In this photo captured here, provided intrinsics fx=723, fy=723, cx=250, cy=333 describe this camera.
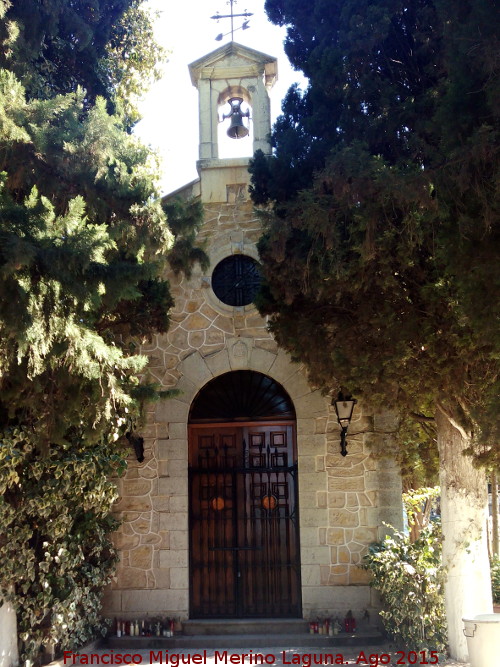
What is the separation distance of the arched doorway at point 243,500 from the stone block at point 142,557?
21.4 inches

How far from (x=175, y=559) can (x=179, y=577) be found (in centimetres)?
22

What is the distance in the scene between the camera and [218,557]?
9242 millimetres

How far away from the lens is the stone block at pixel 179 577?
8.94 m

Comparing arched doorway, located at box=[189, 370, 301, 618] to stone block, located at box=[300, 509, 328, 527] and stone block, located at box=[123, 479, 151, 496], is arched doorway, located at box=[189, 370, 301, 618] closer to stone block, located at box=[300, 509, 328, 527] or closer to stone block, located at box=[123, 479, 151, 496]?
stone block, located at box=[300, 509, 328, 527]

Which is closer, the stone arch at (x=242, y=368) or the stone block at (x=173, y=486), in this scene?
the stone block at (x=173, y=486)

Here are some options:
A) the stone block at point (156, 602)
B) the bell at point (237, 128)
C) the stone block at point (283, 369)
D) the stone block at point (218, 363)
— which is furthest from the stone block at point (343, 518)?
the bell at point (237, 128)

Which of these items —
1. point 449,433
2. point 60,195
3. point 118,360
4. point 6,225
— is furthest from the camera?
point 449,433

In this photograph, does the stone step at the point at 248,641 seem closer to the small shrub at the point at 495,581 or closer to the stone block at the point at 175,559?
the stone block at the point at 175,559

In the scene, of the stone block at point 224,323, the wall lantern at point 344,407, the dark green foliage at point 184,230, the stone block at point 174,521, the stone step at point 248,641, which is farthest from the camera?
the stone block at point 224,323

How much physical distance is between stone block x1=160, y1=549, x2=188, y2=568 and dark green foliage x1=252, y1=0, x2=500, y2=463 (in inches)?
115

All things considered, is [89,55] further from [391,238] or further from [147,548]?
[147,548]

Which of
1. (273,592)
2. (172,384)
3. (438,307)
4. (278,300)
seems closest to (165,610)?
(273,592)

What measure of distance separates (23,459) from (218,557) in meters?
3.33

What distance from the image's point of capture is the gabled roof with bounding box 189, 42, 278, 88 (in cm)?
1009
